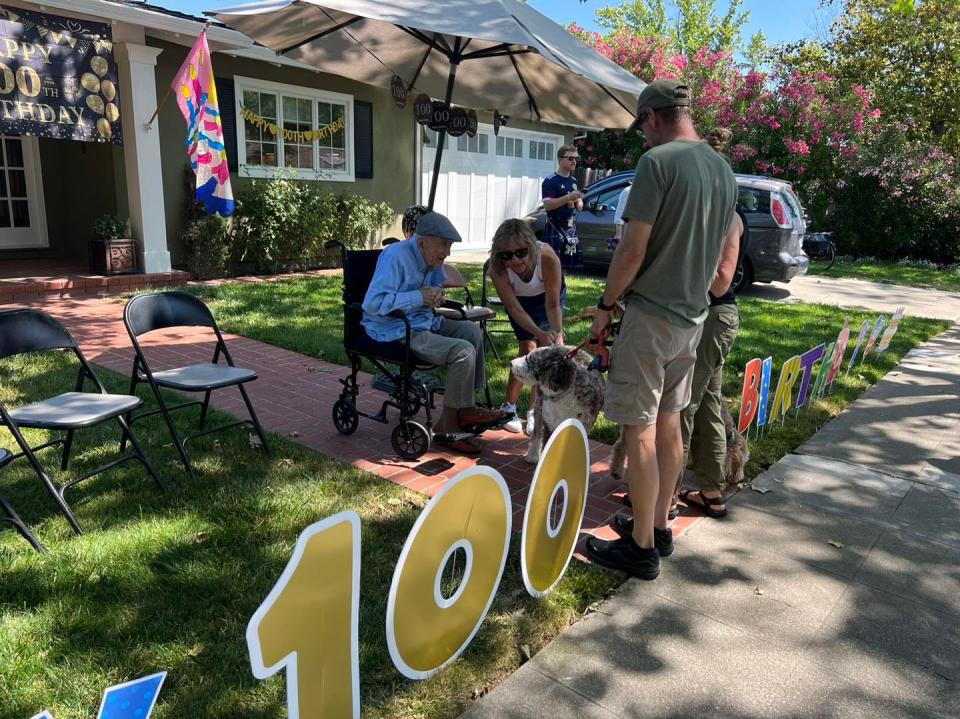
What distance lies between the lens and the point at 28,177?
34.3 feet

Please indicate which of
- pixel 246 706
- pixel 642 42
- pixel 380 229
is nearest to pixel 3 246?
pixel 380 229

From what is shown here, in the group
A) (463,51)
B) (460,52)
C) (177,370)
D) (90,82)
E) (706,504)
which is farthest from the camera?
(90,82)

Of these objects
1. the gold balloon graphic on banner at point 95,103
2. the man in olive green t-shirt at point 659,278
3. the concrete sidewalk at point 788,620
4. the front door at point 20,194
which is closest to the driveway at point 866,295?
the concrete sidewalk at point 788,620

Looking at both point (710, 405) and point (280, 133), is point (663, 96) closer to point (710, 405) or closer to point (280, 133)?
point (710, 405)

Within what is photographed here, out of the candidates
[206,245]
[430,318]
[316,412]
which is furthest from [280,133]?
[430,318]

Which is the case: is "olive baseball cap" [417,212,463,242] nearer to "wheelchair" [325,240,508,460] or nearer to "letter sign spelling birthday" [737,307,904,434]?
"wheelchair" [325,240,508,460]

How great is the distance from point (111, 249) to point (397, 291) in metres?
6.62

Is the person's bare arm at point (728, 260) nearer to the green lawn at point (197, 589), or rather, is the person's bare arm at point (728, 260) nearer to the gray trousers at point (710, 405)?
the gray trousers at point (710, 405)

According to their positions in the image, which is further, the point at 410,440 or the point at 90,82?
the point at 90,82

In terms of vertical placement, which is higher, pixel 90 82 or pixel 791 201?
pixel 90 82

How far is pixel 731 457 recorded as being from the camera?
3.82 m

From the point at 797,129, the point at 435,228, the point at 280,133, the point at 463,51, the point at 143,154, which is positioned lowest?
the point at 435,228

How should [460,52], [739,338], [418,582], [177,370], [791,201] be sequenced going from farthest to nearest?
[791,201]
[739,338]
[460,52]
[177,370]
[418,582]

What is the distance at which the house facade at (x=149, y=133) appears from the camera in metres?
7.82
